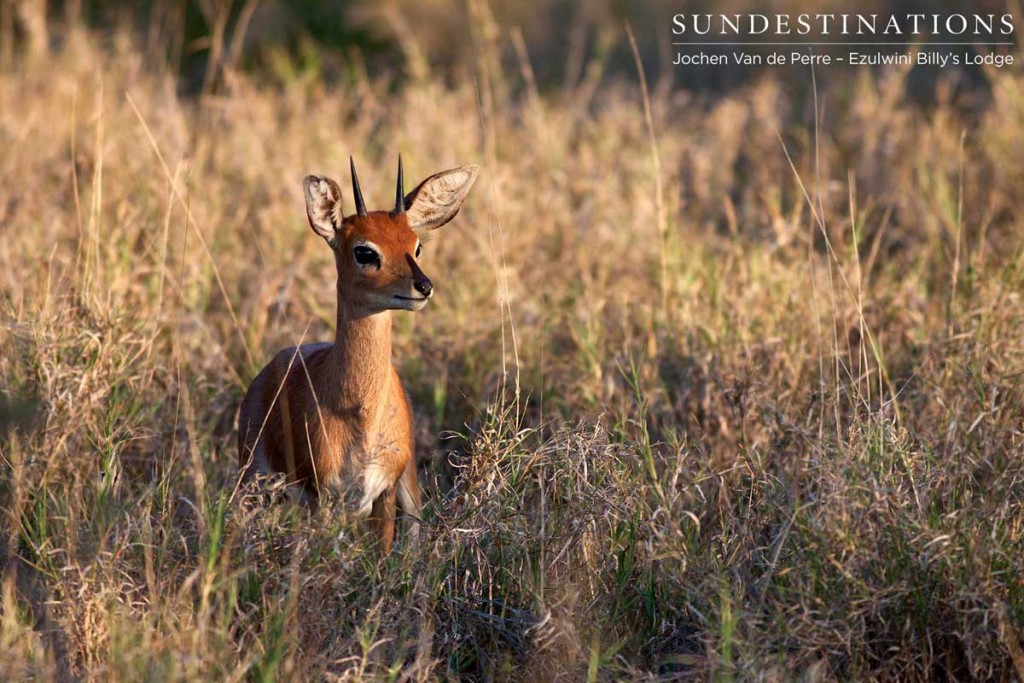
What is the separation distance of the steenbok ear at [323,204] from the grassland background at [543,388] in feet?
1.76

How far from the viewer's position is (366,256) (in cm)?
412

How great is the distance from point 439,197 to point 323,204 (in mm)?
399

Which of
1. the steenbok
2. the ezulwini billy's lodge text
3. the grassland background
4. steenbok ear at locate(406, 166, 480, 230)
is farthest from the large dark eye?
the ezulwini billy's lodge text

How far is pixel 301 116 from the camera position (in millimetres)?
8250

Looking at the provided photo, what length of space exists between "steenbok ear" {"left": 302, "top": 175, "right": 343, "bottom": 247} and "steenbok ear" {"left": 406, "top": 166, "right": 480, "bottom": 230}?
24 centimetres

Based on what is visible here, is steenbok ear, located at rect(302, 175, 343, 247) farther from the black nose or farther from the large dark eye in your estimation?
the black nose

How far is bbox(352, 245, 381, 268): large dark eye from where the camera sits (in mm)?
4098

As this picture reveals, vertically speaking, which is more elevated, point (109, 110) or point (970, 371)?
point (109, 110)

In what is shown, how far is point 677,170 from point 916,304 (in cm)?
244

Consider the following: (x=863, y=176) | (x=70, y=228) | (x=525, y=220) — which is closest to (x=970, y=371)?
(x=525, y=220)

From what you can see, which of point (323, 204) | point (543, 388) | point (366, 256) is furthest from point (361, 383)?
point (543, 388)

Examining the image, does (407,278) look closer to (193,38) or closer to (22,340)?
(22,340)

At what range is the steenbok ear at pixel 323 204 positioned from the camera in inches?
165

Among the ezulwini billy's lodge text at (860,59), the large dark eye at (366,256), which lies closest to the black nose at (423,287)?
the large dark eye at (366,256)
